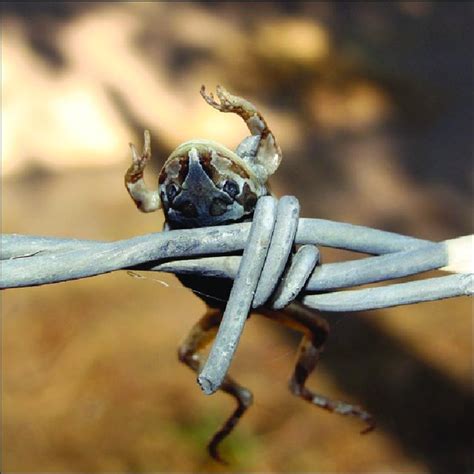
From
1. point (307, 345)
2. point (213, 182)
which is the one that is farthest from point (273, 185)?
point (213, 182)

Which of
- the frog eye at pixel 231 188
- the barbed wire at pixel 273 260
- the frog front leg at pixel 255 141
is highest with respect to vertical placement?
the frog front leg at pixel 255 141

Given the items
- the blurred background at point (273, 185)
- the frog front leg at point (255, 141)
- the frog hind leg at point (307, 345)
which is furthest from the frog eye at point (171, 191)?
the blurred background at point (273, 185)

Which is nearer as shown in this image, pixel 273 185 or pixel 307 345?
pixel 307 345

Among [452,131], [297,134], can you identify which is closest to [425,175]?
[452,131]

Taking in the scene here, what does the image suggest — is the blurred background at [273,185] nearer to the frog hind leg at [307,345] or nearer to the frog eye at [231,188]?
the frog hind leg at [307,345]

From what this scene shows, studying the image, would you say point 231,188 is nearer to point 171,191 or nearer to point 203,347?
point 171,191
